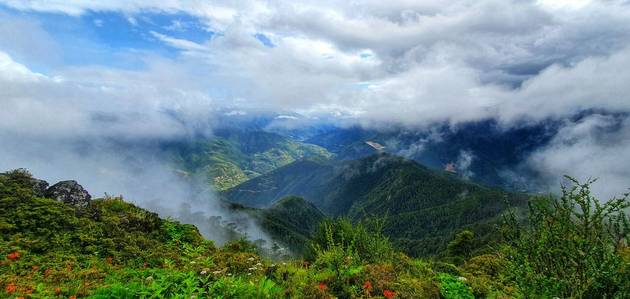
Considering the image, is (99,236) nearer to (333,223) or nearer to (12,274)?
(12,274)

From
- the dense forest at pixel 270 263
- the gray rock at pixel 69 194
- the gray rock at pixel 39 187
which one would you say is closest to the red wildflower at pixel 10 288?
the dense forest at pixel 270 263

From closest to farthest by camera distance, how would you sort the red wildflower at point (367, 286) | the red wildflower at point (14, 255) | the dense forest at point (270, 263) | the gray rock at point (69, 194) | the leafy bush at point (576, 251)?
the leafy bush at point (576, 251) < the dense forest at point (270, 263) < the red wildflower at point (367, 286) < the red wildflower at point (14, 255) < the gray rock at point (69, 194)

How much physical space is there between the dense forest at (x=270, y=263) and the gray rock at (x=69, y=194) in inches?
5.0

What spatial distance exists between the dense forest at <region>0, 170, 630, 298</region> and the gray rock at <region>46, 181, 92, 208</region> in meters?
0.13

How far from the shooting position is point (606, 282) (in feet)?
19.6

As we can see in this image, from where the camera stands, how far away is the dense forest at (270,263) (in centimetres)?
633

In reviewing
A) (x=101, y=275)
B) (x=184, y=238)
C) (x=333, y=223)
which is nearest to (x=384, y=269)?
(x=333, y=223)

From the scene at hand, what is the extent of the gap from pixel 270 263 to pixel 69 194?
10090 millimetres

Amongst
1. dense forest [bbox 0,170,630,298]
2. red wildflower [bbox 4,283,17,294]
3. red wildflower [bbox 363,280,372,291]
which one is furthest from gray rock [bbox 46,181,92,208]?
red wildflower [bbox 363,280,372,291]

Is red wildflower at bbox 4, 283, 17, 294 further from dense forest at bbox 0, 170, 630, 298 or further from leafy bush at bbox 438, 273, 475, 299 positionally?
leafy bush at bbox 438, 273, 475, 299

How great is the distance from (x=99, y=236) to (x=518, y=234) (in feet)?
43.3

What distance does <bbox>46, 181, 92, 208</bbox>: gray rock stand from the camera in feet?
48.9

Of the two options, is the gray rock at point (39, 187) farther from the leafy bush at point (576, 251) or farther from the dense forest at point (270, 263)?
the leafy bush at point (576, 251)

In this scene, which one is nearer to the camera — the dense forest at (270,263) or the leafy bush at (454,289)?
the dense forest at (270,263)
